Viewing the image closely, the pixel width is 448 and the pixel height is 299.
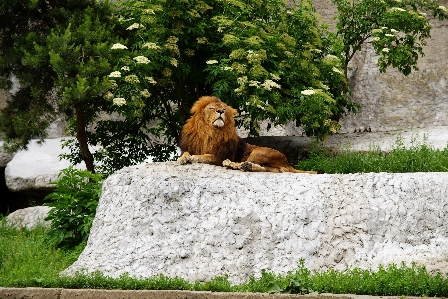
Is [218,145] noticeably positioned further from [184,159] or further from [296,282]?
[296,282]

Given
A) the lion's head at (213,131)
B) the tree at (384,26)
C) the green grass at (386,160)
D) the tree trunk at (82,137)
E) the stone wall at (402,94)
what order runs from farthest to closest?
the stone wall at (402,94) < the tree at (384,26) < the tree trunk at (82,137) < the green grass at (386,160) < the lion's head at (213,131)

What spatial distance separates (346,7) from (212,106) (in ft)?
16.1

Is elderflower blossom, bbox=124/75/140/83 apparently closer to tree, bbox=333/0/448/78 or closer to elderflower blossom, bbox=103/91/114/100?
elderflower blossom, bbox=103/91/114/100

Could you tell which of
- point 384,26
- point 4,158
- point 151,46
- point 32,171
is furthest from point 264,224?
point 4,158

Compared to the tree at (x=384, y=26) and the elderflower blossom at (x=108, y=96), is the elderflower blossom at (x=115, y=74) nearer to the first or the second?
the elderflower blossom at (x=108, y=96)

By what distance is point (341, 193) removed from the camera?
377 inches

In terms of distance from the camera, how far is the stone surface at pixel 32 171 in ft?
53.0

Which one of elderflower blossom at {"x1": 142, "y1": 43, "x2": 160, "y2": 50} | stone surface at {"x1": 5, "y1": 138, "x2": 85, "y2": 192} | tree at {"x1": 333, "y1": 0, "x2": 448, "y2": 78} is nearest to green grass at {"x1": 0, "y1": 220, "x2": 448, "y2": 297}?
elderflower blossom at {"x1": 142, "y1": 43, "x2": 160, "y2": 50}

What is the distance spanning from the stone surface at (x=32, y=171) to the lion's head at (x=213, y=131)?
5990 mm

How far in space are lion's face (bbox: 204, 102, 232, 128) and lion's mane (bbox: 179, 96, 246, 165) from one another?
35 mm

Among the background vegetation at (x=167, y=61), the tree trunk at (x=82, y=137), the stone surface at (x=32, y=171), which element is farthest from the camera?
the stone surface at (x=32, y=171)

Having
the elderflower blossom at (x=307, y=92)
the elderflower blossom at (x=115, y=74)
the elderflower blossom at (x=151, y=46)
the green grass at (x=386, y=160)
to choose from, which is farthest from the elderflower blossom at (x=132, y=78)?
the green grass at (x=386, y=160)

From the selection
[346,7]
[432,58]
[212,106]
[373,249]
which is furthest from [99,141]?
[432,58]

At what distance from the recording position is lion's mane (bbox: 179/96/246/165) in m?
10.6
